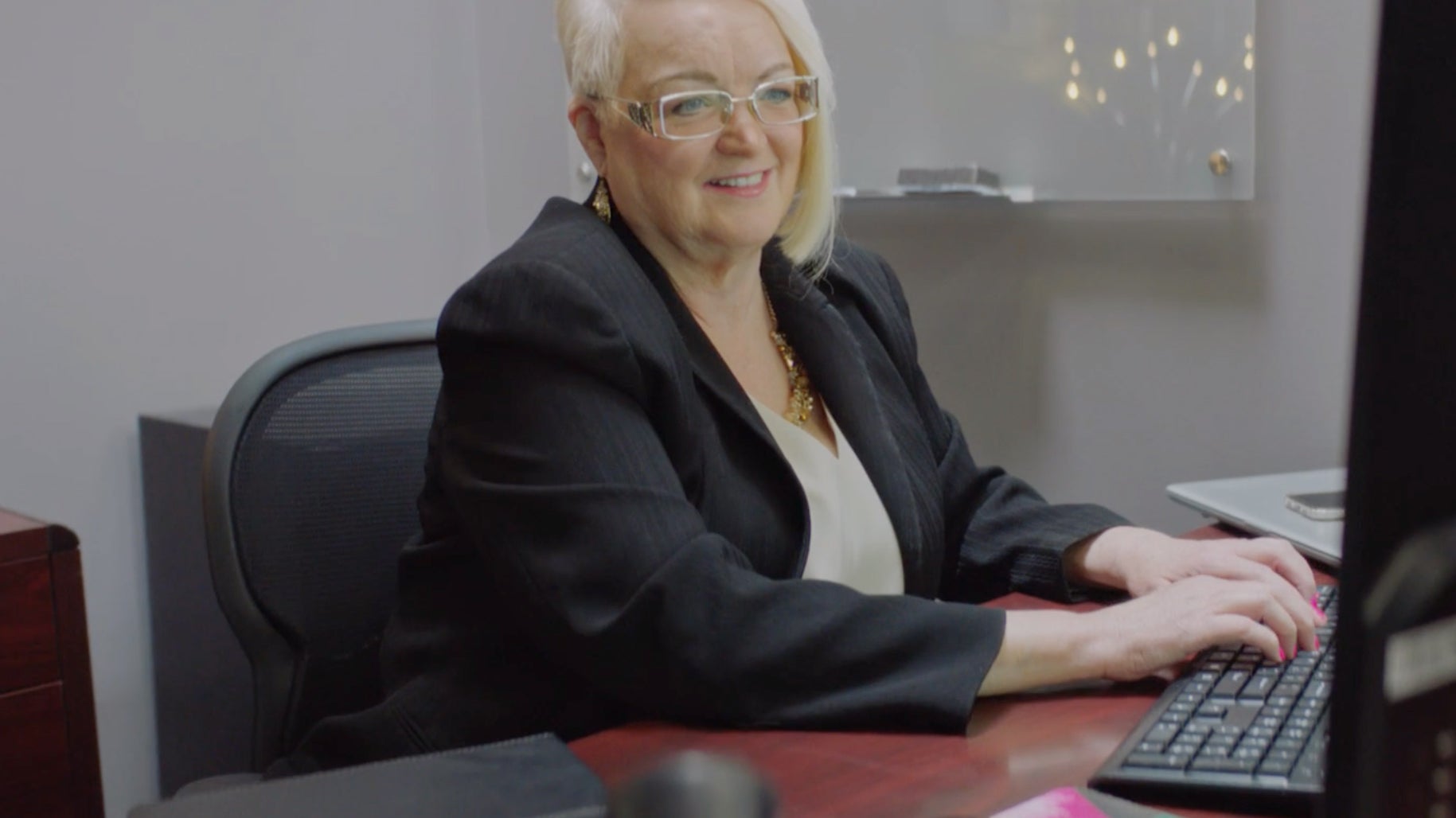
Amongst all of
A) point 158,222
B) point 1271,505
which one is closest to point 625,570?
point 1271,505

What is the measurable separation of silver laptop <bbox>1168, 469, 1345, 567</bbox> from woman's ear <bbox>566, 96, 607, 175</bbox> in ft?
2.24

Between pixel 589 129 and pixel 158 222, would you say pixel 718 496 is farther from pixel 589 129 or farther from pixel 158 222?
pixel 158 222

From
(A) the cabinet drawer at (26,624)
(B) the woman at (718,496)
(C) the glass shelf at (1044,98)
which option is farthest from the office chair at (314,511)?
(C) the glass shelf at (1044,98)

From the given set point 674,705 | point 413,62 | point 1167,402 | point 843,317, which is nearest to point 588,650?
point 674,705

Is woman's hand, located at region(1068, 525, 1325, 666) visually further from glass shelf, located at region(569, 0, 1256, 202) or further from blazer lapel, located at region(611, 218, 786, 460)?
glass shelf, located at region(569, 0, 1256, 202)

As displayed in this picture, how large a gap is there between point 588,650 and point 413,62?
1.95 m

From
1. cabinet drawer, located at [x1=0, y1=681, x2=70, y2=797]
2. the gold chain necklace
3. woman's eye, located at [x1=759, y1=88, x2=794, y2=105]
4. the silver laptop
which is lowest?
cabinet drawer, located at [x1=0, y1=681, x2=70, y2=797]

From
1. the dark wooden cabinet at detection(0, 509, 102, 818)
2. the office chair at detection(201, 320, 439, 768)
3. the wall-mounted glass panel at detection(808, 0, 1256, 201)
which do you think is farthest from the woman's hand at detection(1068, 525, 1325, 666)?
the dark wooden cabinet at detection(0, 509, 102, 818)

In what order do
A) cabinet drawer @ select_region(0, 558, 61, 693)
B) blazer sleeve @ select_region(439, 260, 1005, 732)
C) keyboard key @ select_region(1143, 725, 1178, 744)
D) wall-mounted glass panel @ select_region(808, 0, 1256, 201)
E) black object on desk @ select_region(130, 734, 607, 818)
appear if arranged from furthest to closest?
wall-mounted glass panel @ select_region(808, 0, 1256, 201) < cabinet drawer @ select_region(0, 558, 61, 693) < blazer sleeve @ select_region(439, 260, 1005, 732) < keyboard key @ select_region(1143, 725, 1178, 744) < black object on desk @ select_region(130, 734, 607, 818)

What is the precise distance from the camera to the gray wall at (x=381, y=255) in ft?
6.24

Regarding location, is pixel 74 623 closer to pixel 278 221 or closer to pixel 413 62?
pixel 278 221

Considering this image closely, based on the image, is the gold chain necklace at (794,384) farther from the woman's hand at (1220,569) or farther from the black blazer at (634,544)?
the woman's hand at (1220,569)

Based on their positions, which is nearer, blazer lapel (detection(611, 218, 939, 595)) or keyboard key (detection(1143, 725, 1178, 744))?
keyboard key (detection(1143, 725, 1178, 744))

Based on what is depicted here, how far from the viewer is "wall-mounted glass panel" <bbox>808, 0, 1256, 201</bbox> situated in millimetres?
1896
